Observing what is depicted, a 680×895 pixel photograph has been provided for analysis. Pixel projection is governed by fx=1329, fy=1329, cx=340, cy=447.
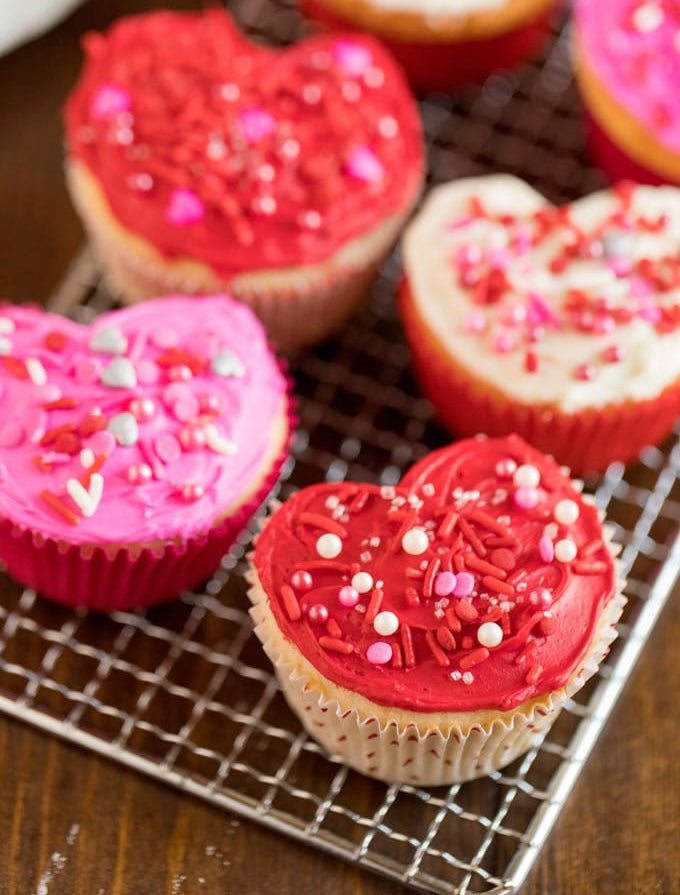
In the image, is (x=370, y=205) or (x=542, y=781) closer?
(x=542, y=781)

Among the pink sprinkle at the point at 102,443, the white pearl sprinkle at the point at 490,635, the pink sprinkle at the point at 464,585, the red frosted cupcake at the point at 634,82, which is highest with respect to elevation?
the red frosted cupcake at the point at 634,82

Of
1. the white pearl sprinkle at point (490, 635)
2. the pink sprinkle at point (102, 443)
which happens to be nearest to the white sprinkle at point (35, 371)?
the pink sprinkle at point (102, 443)

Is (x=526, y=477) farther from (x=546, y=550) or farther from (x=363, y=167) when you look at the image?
(x=363, y=167)

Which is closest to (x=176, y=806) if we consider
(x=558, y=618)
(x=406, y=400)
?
(x=558, y=618)

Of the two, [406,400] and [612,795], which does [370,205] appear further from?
[612,795]

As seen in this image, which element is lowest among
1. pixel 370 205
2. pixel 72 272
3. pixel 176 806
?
pixel 176 806

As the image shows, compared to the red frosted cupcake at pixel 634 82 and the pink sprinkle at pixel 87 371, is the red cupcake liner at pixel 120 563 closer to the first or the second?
the pink sprinkle at pixel 87 371

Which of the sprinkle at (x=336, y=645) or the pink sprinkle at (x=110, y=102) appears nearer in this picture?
the sprinkle at (x=336, y=645)
